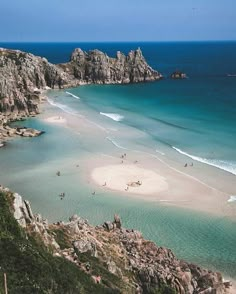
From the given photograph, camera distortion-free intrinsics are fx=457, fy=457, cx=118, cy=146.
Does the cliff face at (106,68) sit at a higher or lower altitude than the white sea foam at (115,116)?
higher

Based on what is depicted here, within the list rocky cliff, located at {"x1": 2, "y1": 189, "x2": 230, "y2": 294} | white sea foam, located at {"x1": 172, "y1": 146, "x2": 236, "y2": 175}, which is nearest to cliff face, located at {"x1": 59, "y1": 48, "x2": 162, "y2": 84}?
white sea foam, located at {"x1": 172, "y1": 146, "x2": 236, "y2": 175}

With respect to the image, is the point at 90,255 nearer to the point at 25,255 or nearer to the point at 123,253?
the point at 123,253

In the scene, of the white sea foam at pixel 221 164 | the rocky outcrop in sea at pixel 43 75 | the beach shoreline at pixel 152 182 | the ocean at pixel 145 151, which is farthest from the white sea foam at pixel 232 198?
the rocky outcrop in sea at pixel 43 75

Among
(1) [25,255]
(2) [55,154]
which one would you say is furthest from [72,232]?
(2) [55,154]

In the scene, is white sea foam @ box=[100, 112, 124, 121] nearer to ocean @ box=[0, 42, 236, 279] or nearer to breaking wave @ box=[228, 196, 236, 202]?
ocean @ box=[0, 42, 236, 279]

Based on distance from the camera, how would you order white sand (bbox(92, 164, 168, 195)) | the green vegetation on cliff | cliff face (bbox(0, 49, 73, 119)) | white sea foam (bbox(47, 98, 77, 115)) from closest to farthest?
the green vegetation on cliff
white sand (bbox(92, 164, 168, 195))
cliff face (bbox(0, 49, 73, 119))
white sea foam (bbox(47, 98, 77, 115))

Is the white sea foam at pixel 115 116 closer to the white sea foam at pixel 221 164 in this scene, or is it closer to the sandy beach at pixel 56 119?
the sandy beach at pixel 56 119
